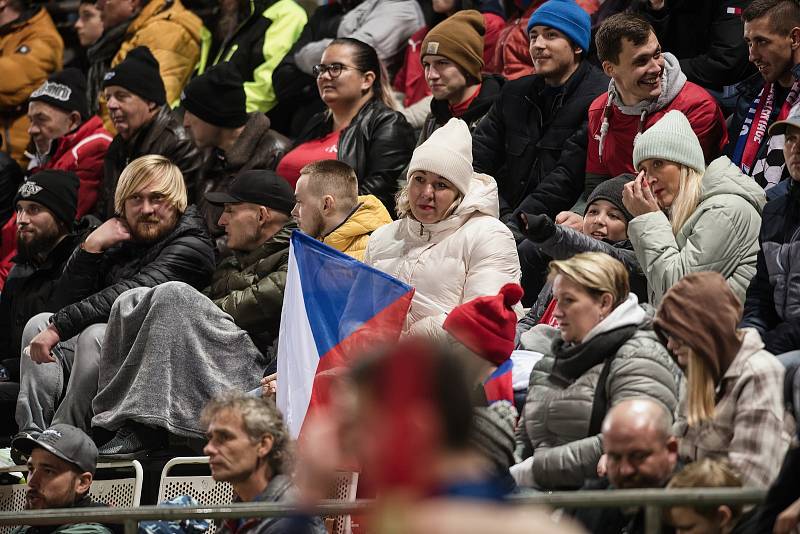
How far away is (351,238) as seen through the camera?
685cm

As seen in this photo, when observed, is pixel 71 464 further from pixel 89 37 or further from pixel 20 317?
pixel 89 37

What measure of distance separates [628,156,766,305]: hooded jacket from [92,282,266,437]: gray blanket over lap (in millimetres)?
2079

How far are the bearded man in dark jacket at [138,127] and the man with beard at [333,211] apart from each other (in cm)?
196

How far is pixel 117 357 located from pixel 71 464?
1104mm

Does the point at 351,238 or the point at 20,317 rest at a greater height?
the point at 351,238

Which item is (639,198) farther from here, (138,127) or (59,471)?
(138,127)

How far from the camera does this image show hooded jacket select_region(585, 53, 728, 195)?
6770 mm

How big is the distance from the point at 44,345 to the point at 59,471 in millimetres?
1322

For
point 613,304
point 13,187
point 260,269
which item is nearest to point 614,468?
point 613,304

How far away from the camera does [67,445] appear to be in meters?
5.75

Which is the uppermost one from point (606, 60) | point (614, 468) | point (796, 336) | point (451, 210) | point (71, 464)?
point (606, 60)

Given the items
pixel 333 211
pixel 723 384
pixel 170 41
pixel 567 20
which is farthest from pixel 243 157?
pixel 723 384

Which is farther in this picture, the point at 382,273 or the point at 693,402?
the point at 382,273

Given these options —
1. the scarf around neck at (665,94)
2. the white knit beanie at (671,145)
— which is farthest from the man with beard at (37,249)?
the white knit beanie at (671,145)
